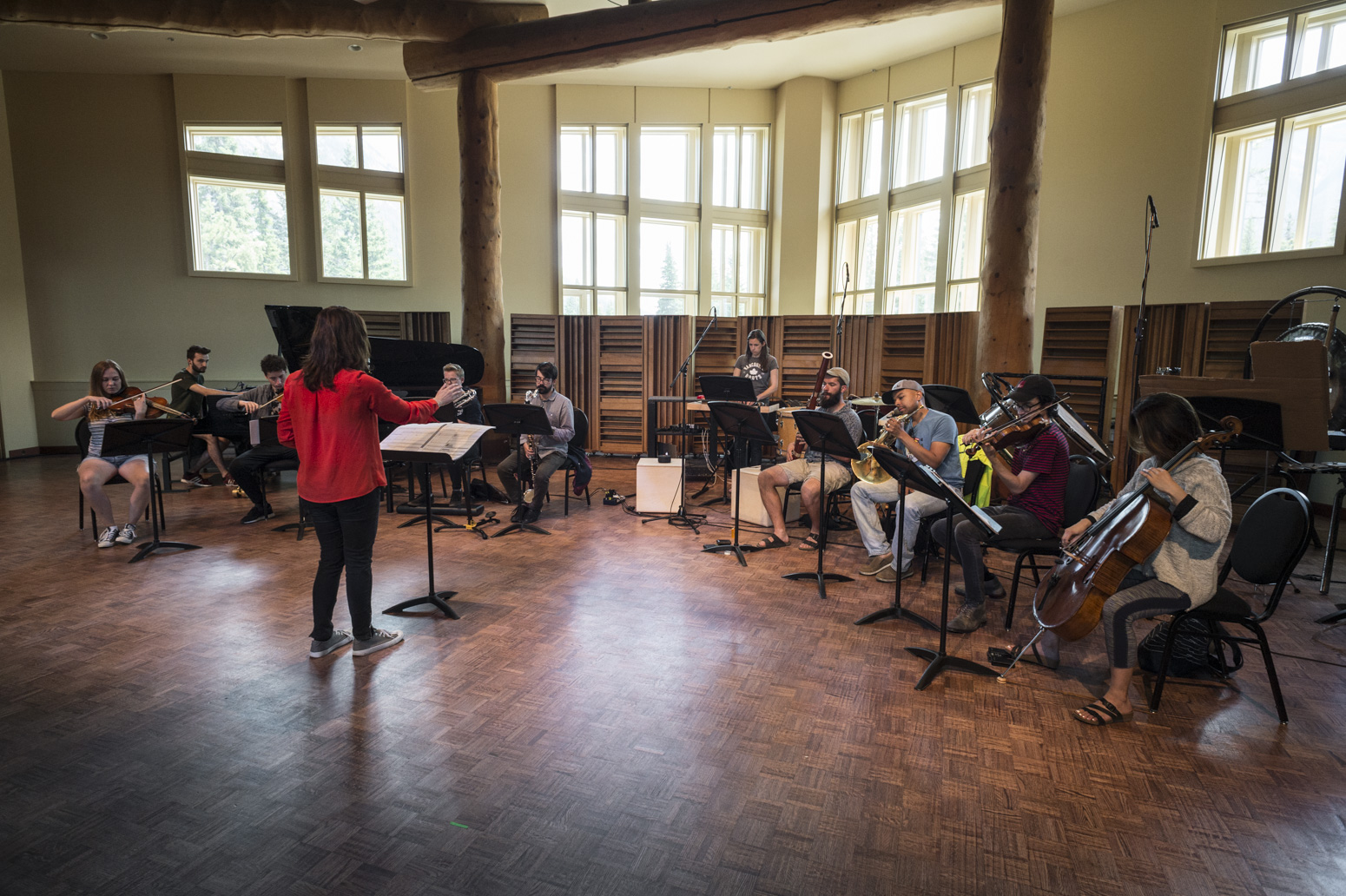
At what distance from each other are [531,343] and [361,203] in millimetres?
3504

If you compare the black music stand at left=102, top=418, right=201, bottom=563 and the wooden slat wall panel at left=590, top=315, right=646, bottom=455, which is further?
the wooden slat wall panel at left=590, top=315, right=646, bottom=455

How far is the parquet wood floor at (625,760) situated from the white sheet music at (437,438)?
103 centimetres

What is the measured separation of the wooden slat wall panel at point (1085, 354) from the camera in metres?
6.93

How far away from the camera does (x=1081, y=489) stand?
3.90 m

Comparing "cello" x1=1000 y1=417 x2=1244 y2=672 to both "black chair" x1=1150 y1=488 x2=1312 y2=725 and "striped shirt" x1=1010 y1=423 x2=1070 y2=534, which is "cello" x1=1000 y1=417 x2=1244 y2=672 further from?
"striped shirt" x1=1010 y1=423 x2=1070 y2=534

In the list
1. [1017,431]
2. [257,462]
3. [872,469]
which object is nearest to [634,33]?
[872,469]

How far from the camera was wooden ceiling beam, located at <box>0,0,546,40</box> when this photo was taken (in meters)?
6.80

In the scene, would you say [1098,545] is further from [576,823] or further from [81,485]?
[81,485]

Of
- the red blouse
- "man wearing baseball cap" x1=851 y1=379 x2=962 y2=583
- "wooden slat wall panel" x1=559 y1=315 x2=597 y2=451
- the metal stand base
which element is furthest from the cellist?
"wooden slat wall panel" x1=559 y1=315 x2=597 y2=451

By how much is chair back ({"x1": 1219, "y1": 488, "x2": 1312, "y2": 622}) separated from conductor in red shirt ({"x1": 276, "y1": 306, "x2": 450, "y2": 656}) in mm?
3746

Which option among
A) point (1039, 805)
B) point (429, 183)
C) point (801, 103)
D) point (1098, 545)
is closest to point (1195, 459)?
point (1098, 545)

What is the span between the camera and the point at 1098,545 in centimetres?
292

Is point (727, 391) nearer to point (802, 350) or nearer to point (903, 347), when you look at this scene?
point (802, 350)

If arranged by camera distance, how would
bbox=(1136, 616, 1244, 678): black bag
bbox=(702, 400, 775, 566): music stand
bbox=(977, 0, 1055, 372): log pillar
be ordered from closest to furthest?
bbox=(1136, 616, 1244, 678): black bag < bbox=(702, 400, 775, 566): music stand < bbox=(977, 0, 1055, 372): log pillar
